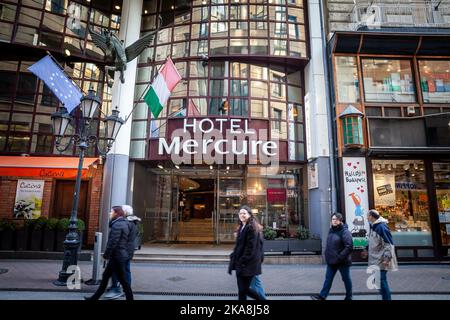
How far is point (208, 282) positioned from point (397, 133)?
930 centimetres

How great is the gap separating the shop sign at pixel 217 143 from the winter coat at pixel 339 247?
6.78 m

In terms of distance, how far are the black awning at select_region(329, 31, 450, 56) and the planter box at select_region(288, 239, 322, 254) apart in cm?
801

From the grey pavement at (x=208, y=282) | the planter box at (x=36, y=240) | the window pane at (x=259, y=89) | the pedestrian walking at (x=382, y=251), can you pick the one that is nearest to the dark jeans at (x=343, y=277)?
the pedestrian walking at (x=382, y=251)

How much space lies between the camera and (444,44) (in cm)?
1193

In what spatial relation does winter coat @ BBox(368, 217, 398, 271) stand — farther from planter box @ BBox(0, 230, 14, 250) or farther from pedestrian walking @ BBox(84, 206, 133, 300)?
planter box @ BBox(0, 230, 14, 250)

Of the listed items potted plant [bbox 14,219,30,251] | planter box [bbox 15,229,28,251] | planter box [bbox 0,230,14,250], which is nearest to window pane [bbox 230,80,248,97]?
potted plant [bbox 14,219,30,251]

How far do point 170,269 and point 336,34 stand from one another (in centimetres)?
1111

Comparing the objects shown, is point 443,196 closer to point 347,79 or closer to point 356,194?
point 356,194

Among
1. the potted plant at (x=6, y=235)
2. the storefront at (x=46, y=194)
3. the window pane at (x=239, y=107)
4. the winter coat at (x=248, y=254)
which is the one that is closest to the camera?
the winter coat at (x=248, y=254)

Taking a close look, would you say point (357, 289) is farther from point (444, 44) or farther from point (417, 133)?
point (444, 44)

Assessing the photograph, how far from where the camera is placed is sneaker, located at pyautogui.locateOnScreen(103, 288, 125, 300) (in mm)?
A: 6254

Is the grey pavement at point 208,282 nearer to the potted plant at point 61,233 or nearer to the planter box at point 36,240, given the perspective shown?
the planter box at point 36,240

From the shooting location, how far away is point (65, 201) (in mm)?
13562

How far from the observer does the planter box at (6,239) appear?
11.0 meters
